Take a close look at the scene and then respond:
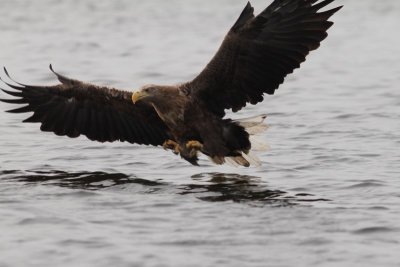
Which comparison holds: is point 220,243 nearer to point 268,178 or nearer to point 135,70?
point 268,178

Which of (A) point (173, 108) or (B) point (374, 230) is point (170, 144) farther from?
(B) point (374, 230)

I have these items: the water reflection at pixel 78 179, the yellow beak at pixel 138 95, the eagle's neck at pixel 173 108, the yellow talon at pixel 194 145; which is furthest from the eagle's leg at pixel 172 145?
the yellow beak at pixel 138 95

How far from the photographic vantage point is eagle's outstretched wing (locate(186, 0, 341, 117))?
905cm

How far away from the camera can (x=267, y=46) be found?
919cm

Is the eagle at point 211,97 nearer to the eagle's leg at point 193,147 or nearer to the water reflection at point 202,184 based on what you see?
the eagle's leg at point 193,147

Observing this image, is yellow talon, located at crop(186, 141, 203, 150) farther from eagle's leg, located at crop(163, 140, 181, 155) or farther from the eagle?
eagle's leg, located at crop(163, 140, 181, 155)

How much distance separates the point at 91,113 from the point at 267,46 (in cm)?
190

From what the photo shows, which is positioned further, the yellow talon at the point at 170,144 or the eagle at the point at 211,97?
the yellow talon at the point at 170,144

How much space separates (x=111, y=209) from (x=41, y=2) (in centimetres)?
1714

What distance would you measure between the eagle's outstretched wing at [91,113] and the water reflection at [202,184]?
16.8 inches

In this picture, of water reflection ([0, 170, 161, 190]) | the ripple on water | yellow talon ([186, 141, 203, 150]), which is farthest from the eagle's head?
the ripple on water

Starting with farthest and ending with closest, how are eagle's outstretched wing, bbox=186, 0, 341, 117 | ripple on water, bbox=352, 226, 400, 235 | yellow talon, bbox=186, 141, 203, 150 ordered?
1. yellow talon, bbox=186, 141, 203, 150
2. eagle's outstretched wing, bbox=186, 0, 341, 117
3. ripple on water, bbox=352, 226, 400, 235

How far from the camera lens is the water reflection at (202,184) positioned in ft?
29.0

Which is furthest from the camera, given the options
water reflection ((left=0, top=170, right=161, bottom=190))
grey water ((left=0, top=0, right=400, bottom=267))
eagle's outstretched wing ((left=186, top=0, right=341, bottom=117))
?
water reflection ((left=0, top=170, right=161, bottom=190))
